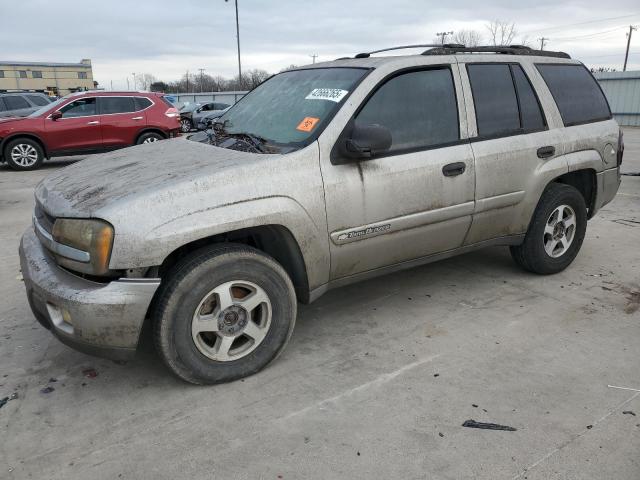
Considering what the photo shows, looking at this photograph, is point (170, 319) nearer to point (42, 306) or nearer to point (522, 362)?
point (42, 306)

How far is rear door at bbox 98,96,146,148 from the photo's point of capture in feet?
39.1

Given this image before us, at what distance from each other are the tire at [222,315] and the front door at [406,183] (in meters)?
0.47

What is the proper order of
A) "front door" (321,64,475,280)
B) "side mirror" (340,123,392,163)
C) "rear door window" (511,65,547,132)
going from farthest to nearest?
"rear door window" (511,65,547,132) → "front door" (321,64,475,280) → "side mirror" (340,123,392,163)

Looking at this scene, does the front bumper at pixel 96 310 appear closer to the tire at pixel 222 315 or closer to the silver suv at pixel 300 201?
the silver suv at pixel 300 201

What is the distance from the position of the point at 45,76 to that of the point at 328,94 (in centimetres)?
9419

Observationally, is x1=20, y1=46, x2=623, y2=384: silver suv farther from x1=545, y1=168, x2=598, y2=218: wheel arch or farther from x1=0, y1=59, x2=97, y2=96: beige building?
x1=0, y1=59, x2=97, y2=96: beige building

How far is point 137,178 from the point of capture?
2.89 m

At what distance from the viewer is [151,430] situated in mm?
2574

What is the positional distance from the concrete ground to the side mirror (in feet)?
3.99

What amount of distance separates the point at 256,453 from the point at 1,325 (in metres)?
2.38

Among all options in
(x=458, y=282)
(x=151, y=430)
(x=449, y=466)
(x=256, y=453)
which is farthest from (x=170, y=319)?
(x=458, y=282)

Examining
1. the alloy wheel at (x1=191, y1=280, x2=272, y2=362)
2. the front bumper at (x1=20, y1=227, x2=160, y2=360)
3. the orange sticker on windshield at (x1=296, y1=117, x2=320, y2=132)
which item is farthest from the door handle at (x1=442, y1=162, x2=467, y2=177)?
the front bumper at (x1=20, y1=227, x2=160, y2=360)

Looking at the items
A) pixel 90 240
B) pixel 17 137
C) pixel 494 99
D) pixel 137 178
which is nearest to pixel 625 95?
pixel 494 99

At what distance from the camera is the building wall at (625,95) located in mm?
22531
